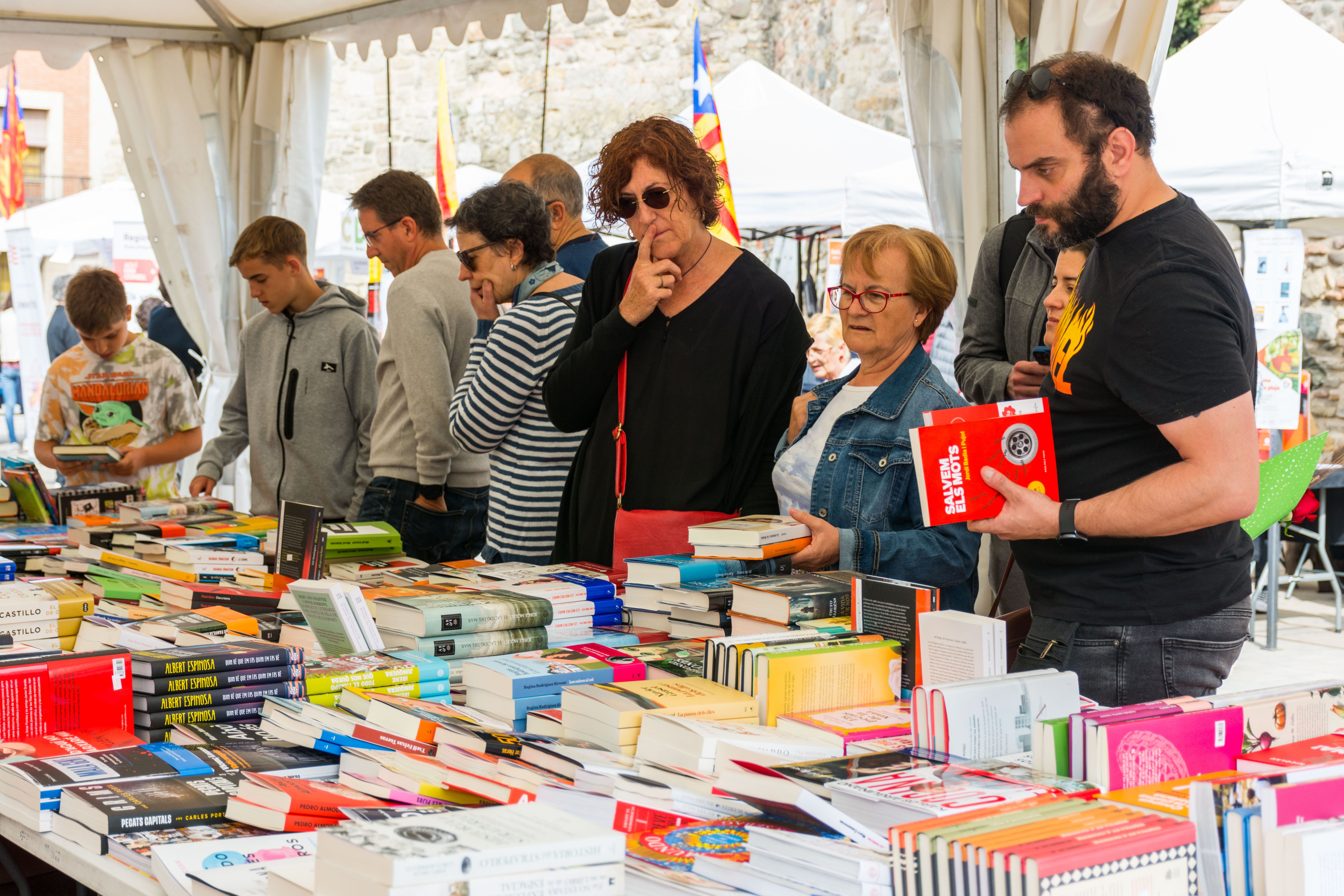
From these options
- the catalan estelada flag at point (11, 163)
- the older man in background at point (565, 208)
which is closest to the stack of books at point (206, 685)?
the older man in background at point (565, 208)

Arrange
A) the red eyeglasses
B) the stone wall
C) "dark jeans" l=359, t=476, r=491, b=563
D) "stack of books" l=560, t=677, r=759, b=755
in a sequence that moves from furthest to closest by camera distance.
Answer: the stone wall → "dark jeans" l=359, t=476, r=491, b=563 → the red eyeglasses → "stack of books" l=560, t=677, r=759, b=755

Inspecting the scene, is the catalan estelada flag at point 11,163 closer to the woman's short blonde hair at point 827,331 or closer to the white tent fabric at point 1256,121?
the woman's short blonde hair at point 827,331

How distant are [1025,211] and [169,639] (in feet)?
6.59

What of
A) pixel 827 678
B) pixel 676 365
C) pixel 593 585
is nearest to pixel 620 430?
pixel 676 365

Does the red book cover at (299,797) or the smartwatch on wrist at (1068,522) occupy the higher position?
the smartwatch on wrist at (1068,522)

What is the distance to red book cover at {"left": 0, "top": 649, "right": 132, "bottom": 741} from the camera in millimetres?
1718

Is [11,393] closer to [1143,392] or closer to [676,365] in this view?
[676,365]

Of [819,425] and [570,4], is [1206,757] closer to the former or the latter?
[819,425]

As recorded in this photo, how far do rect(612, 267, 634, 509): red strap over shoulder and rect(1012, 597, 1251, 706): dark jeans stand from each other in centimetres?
97

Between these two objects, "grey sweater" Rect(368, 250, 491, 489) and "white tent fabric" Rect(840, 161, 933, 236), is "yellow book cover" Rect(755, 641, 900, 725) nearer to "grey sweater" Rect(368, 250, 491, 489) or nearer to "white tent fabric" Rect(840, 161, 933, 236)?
"grey sweater" Rect(368, 250, 491, 489)

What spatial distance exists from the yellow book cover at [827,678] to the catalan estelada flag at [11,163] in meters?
13.3

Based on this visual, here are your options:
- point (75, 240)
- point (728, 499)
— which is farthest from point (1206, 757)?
point (75, 240)

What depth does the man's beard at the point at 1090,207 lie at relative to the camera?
1.75 m

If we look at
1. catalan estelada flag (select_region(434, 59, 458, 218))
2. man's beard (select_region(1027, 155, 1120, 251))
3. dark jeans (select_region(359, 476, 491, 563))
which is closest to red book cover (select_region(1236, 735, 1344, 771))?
man's beard (select_region(1027, 155, 1120, 251))
